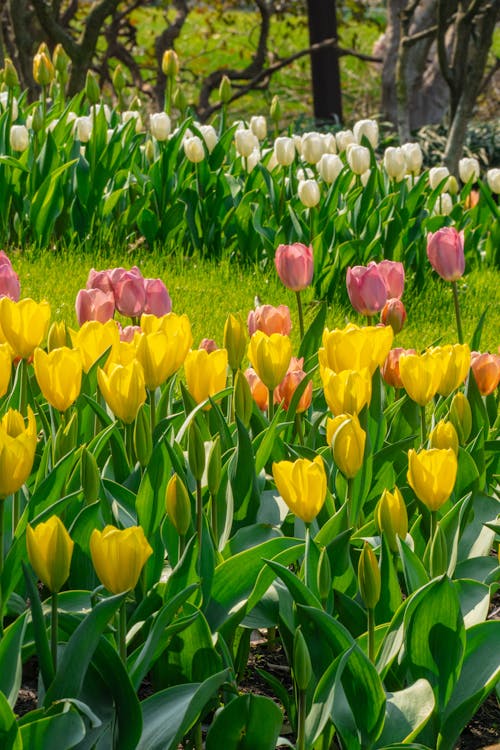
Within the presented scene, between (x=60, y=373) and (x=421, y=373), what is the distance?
0.67 meters

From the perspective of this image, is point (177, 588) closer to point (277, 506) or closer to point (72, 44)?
point (277, 506)

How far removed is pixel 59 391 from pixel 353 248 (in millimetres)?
2963

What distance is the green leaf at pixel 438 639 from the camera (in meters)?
1.53

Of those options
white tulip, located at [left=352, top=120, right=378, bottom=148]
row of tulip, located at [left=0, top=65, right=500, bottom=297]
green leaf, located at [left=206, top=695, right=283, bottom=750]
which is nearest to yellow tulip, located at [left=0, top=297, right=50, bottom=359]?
green leaf, located at [left=206, top=695, right=283, bottom=750]

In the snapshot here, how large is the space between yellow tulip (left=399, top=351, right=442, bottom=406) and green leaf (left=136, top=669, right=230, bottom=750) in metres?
0.72

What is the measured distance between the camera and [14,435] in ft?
5.20

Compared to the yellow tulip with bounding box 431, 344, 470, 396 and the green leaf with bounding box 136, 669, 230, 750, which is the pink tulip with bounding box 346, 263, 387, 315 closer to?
the yellow tulip with bounding box 431, 344, 470, 396

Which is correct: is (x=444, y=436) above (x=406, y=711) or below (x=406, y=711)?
above

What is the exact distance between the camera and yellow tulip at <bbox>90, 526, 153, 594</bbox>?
1306 mm

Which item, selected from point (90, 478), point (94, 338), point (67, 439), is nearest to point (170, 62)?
point (94, 338)

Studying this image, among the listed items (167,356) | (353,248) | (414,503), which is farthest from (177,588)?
(353,248)

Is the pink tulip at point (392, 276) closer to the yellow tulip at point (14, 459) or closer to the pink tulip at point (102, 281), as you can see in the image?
the pink tulip at point (102, 281)

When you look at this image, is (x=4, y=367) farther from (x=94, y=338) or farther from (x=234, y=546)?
(x=234, y=546)

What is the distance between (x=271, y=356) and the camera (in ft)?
6.75
